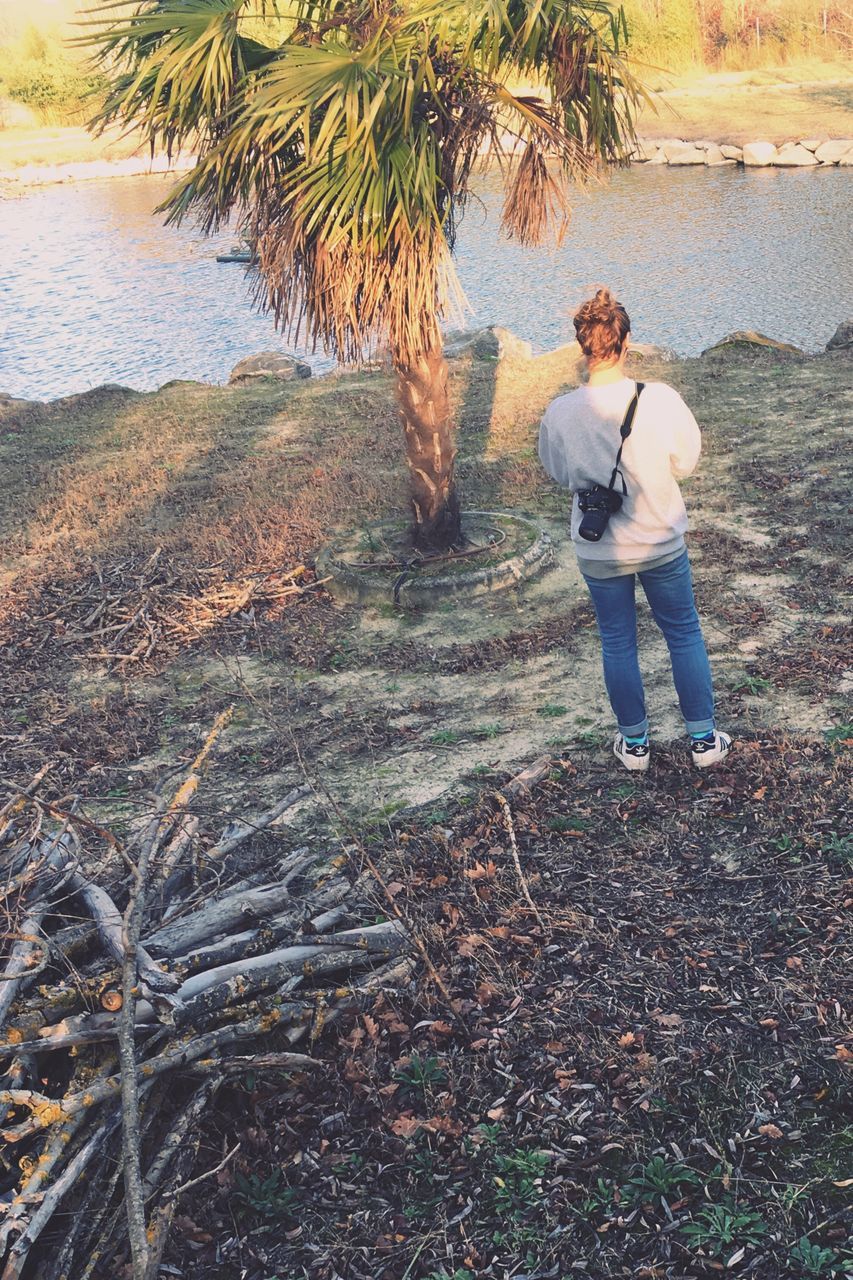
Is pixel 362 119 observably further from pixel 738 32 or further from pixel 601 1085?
pixel 738 32

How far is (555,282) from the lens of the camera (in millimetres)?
24578

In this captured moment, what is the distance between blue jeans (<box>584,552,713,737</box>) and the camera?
17.0 ft

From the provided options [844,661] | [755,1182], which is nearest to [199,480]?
[844,661]

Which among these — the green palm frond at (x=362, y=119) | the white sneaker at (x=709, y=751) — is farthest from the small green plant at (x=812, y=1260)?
the green palm frond at (x=362, y=119)

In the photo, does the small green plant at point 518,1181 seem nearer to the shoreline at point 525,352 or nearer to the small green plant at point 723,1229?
the small green plant at point 723,1229

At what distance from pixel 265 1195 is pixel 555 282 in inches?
917

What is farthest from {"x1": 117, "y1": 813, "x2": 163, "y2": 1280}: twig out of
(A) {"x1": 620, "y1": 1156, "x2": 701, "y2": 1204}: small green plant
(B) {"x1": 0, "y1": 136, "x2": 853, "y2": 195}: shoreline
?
(B) {"x1": 0, "y1": 136, "x2": 853, "y2": 195}: shoreline

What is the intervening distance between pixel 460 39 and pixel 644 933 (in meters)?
5.61

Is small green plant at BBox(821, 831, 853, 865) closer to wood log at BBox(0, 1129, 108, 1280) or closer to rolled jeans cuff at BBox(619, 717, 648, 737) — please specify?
rolled jeans cuff at BBox(619, 717, 648, 737)

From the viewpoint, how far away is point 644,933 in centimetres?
433

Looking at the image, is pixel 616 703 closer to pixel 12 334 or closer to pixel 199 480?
pixel 199 480

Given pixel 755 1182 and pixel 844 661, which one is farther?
pixel 844 661

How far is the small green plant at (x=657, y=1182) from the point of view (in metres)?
3.26

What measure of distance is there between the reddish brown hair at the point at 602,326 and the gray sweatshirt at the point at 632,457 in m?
0.16
